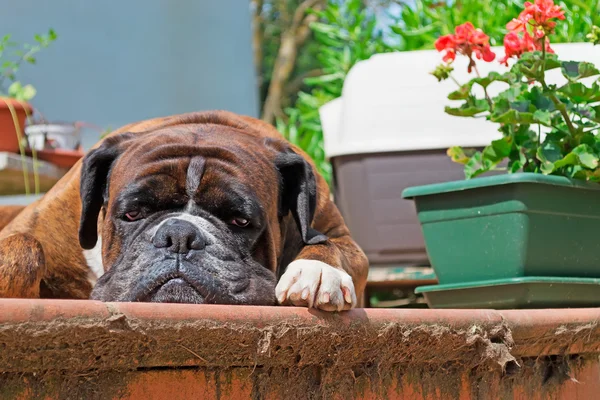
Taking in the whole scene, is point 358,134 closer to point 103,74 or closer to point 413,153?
point 413,153

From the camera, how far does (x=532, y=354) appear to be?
266 cm

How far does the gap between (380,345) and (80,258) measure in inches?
57.5

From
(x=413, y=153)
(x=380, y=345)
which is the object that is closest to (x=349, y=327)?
(x=380, y=345)

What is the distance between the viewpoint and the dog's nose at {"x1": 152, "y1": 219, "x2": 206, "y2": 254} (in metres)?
2.48

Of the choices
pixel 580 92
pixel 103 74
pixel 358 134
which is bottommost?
pixel 103 74

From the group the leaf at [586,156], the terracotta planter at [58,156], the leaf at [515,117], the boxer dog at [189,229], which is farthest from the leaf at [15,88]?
the leaf at [586,156]

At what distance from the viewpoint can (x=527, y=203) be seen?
302 centimetres

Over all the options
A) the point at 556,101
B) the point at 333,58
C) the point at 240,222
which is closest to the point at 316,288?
the point at 240,222

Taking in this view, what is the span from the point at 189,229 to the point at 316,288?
49 centimetres

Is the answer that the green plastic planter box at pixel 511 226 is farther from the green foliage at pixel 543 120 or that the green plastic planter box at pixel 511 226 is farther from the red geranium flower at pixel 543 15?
the red geranium flower at pixel 543 15

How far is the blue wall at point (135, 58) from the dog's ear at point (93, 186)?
3.42 meters

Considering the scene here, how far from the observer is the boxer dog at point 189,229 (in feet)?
8.02

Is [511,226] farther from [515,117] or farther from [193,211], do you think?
[193,211]

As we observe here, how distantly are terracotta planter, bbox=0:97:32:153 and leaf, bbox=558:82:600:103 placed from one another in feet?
10.2
